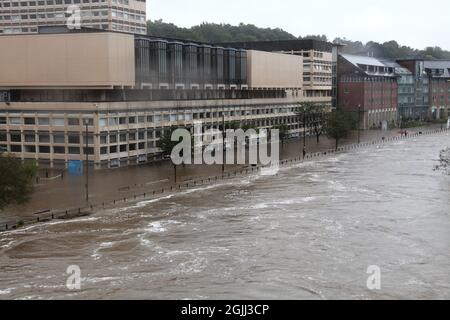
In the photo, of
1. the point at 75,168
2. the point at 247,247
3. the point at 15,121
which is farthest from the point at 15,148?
the point at 247,247

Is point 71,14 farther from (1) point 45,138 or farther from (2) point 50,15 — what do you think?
(1) point 45,138

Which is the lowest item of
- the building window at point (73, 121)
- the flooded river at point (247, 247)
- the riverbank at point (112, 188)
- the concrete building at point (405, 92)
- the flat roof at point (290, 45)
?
the flooded river at point (247, 247)

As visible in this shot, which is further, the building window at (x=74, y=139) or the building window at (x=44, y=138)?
the building window at (x=44, y=138)

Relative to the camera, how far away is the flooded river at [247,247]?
24.7m

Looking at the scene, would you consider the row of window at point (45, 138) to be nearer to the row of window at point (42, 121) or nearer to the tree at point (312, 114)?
the row of window at point (42, 121)

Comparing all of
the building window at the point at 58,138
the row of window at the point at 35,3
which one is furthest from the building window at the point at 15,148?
the row of window at the point at 35,3

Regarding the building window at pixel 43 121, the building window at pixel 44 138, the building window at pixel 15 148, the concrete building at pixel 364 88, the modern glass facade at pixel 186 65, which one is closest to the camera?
the building window at pixel 44 138

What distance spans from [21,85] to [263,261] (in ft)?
141

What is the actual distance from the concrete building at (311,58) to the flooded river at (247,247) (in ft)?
192

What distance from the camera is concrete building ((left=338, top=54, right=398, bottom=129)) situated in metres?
115

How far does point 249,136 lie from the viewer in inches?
3046

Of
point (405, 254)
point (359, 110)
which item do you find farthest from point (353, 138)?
point (405, 254)

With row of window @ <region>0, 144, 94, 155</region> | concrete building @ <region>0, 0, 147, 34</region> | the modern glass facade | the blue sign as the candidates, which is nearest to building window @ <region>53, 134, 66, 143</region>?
row of window @ <region>0, 144, 94, 155</region>
